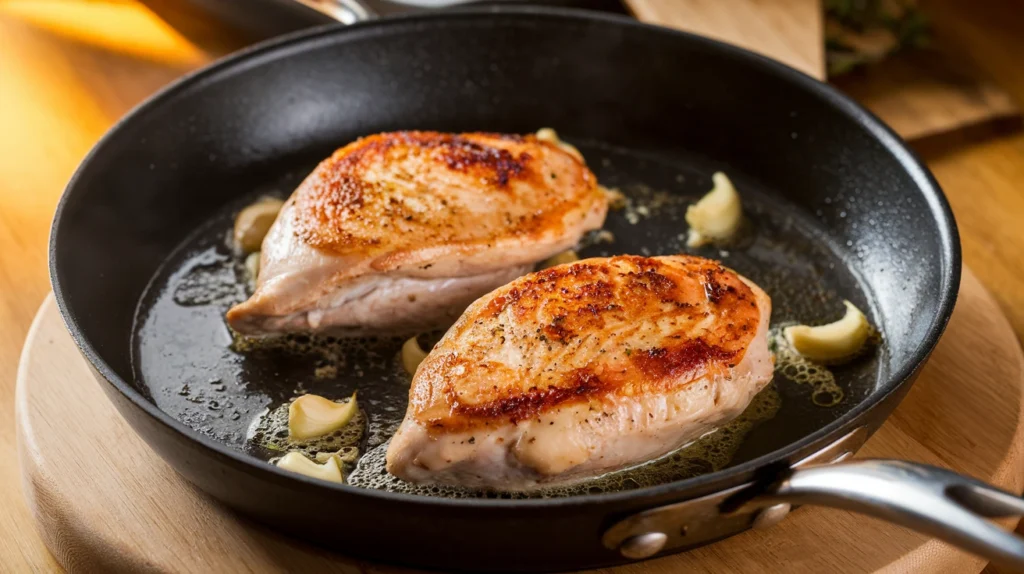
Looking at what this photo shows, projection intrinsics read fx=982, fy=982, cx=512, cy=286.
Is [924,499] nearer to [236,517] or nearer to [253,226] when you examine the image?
[236,517]

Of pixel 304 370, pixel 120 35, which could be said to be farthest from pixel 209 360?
pixel 120 35

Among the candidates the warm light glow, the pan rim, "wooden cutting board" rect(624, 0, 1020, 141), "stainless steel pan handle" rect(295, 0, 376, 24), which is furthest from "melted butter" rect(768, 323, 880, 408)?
the warm light glow

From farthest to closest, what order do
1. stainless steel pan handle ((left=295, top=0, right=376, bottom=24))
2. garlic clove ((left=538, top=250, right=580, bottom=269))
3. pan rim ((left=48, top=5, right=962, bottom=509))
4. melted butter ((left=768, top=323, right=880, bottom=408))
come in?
stainless steel pan handle ((left=295, top=0, right=376, bottom=24))
garlic clove ((left=538, top=250, right=580, bottom=269))
melted butter ((left=768, top=323, right=880, bottom=408))
pan rim ((left=48, top=5, right=962, bottom=509))

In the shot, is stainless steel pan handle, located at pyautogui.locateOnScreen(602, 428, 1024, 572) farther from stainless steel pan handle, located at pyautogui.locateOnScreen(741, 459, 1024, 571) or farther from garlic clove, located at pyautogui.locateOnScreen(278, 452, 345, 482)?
garlic clove, located at pyautogui.locateOnScreen(278, 452, 345, 482)

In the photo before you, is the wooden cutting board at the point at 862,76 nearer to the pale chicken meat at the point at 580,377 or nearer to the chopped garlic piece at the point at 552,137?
the chopped garlic piece at the point at 552,137

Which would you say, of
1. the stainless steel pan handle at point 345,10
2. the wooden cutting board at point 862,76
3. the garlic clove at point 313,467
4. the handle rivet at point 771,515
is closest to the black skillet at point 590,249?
the handle rivet at point 771,515

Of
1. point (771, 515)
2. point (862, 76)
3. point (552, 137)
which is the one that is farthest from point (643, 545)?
point (862, 76)

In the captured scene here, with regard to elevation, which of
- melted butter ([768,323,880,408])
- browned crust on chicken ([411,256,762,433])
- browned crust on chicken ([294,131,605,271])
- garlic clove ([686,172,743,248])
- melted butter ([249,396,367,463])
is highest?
browned crust on chicken ([294,131,605,271])

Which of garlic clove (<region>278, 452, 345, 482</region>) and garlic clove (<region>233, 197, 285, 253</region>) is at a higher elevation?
garlic clove (<region>233, 197, 285, 253</region>)
